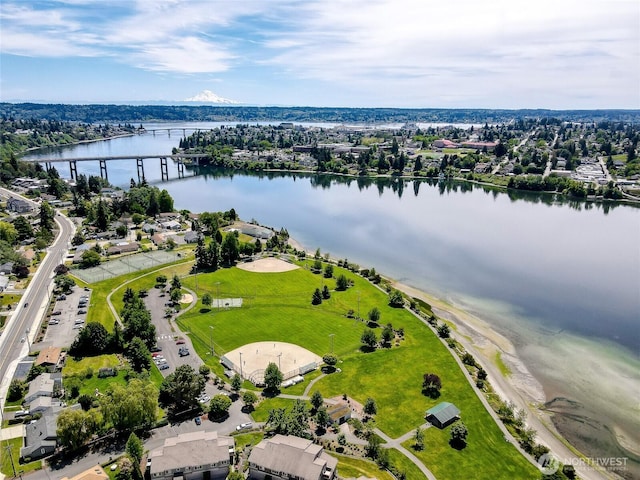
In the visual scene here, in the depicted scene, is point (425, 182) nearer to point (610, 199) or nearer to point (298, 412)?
point (610, 199)

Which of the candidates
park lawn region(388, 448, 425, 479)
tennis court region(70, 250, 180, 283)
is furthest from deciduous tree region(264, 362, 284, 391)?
tennis court region(70, 250, 180, 283)

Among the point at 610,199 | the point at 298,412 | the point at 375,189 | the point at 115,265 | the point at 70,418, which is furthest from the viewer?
the point at 375,189

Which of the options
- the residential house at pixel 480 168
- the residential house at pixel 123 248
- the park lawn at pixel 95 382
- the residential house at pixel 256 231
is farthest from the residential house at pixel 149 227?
the residential house at pixel 480 168

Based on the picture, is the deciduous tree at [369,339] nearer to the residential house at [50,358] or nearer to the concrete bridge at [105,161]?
the residential house at [50,358]

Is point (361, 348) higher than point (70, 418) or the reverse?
the reverse

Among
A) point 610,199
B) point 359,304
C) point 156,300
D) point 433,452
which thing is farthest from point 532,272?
point 610,199

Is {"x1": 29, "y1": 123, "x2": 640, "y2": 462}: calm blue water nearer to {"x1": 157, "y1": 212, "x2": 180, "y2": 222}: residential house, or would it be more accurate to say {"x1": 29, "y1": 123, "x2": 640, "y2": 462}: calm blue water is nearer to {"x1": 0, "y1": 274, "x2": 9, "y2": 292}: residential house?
{"x1": 157, "y1": 212, "x2": 180, "y2": 222}: residential house
